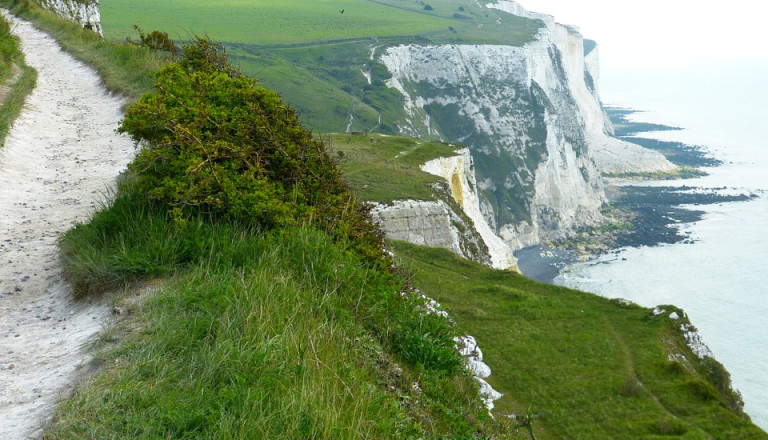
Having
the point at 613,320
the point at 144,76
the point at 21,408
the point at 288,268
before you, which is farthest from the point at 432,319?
the point at 613,320

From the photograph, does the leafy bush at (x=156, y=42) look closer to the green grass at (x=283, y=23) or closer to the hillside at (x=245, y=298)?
the hillside at (x=245, y=298)

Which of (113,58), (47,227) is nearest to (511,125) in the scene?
(113,58)

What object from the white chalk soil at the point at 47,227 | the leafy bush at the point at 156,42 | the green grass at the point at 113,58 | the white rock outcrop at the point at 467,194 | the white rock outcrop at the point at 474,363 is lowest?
the white rock outcrop at the point at 467,194

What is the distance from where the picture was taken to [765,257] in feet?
340

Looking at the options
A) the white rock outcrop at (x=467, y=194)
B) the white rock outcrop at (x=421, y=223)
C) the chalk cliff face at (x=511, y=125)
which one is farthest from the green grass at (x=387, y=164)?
the chalk cliff face at (x=511, y=125)

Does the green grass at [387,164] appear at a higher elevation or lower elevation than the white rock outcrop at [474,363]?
lower

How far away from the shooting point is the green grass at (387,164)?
4919 cm

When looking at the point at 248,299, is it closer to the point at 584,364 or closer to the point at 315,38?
the point at 584,364

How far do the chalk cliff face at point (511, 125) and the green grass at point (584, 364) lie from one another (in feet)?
272

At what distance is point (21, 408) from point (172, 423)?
5.80 feet

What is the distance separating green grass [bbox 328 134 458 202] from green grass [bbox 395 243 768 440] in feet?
33.4

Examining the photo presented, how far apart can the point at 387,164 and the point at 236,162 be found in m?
51.0

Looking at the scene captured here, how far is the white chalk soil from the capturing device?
19.3ft

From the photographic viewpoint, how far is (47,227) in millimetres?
11102
